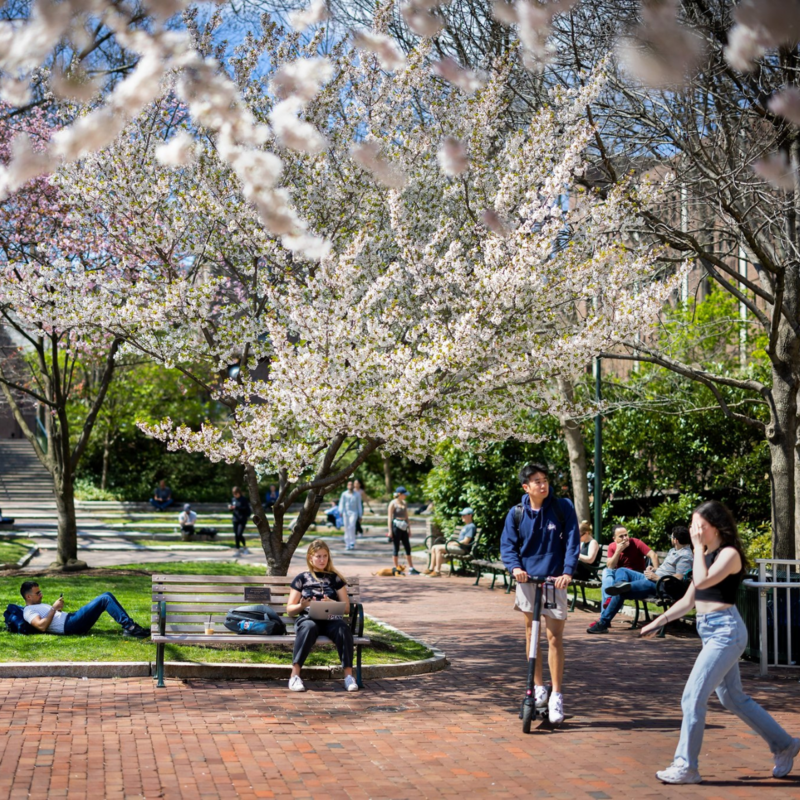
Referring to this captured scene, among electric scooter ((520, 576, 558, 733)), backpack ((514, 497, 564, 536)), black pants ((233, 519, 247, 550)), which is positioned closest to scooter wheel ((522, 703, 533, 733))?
electric scooter ((520, 576, 558, 733))

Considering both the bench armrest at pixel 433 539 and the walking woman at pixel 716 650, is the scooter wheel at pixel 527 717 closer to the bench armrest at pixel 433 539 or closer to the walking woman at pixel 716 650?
the walking woman at pixel 716 650

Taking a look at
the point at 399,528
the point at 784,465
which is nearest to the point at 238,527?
the point at 399,528

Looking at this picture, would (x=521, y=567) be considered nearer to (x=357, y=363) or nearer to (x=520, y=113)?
(x=357, y=363)

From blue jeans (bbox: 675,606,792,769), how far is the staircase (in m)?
29.3

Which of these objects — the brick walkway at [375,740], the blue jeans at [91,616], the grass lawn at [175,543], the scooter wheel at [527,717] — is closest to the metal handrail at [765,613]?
the brick walkway at [375,740]

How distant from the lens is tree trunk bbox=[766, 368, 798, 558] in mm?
11867

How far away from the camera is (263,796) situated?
5.42 meters

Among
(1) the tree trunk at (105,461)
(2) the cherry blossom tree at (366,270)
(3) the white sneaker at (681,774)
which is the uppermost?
(2) the cherry blossom tree at (366,270)

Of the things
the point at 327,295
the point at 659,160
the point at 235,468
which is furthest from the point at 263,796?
the point at 235,468

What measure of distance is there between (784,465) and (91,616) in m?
7.78

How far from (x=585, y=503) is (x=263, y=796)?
13588 millimetres

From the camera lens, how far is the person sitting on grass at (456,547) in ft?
62.7

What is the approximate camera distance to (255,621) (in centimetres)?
882

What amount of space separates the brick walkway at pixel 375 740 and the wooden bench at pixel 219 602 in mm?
434
